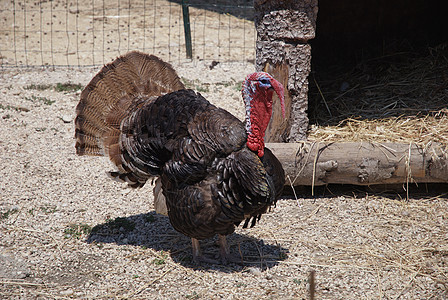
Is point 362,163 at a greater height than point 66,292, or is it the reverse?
point 362,163

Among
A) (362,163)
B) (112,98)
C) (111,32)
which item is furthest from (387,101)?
(111,32)

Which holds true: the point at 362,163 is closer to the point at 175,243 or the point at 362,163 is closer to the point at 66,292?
the point at 175,243

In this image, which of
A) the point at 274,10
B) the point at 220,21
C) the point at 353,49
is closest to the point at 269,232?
the point at 274,10

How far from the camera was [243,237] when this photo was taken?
13.1 feet

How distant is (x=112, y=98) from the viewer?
403 cm

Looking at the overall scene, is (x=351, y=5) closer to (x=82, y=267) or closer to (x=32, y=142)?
(x=32, y=142)

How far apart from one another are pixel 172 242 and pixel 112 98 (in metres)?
1.40

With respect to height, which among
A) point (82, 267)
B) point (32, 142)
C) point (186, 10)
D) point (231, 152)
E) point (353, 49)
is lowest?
point (82, 267)

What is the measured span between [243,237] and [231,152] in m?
1.13

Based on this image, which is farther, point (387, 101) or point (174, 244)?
point (387, 101)

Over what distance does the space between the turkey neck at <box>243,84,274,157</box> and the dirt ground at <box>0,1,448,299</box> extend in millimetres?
1034

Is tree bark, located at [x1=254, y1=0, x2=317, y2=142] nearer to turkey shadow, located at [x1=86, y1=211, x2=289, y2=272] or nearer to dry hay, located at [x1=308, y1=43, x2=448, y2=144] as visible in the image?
dry hay, located at [x1=308, y1=43, x2=448, y2=144]

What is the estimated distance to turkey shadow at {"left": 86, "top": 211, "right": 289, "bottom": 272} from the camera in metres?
3.62

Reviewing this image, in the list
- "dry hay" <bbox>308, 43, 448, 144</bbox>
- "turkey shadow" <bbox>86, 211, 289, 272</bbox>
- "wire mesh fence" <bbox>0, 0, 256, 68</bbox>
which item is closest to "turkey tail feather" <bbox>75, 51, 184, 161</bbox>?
"turkey shadow" <bbox>86, 211, 289, 272</bbox>
